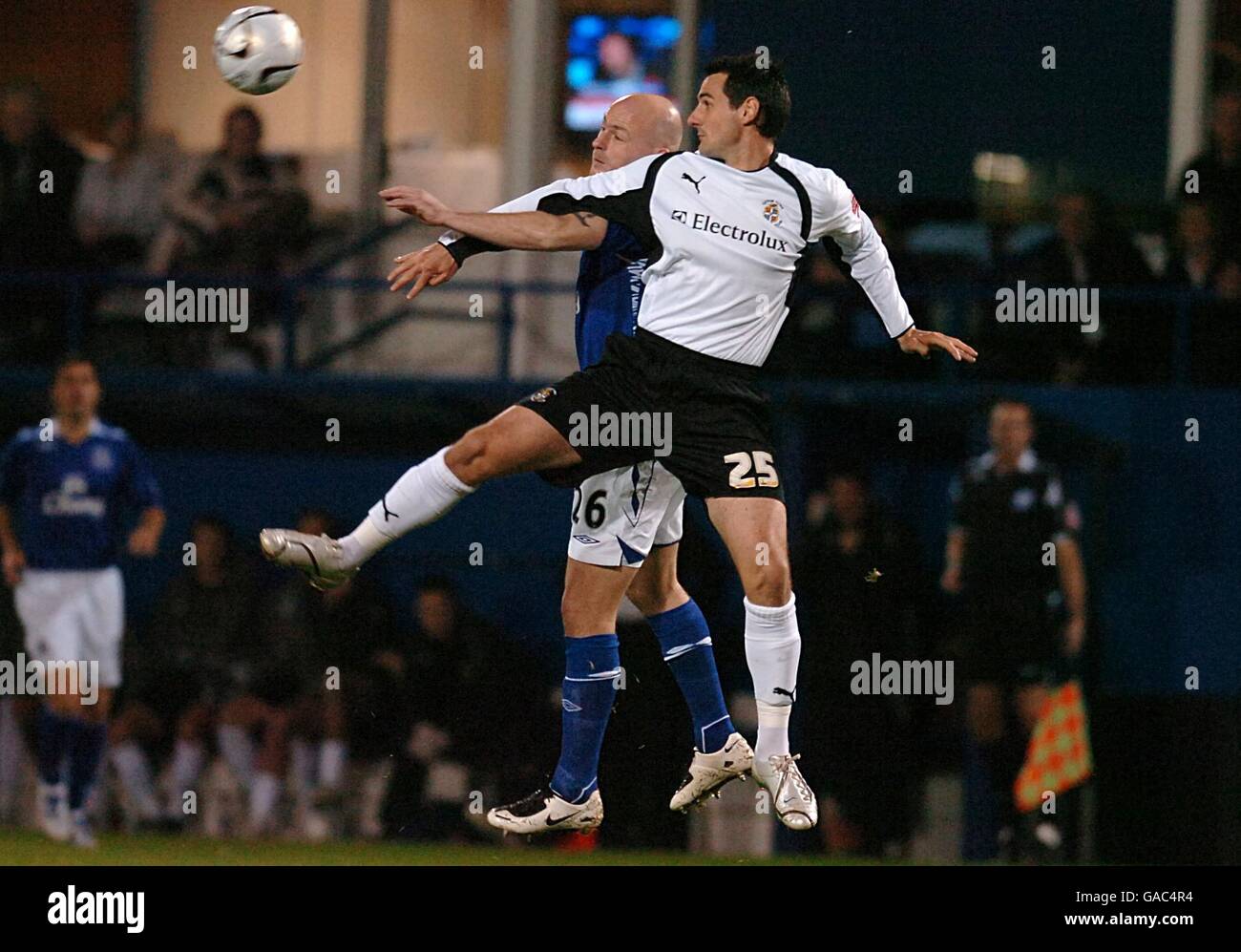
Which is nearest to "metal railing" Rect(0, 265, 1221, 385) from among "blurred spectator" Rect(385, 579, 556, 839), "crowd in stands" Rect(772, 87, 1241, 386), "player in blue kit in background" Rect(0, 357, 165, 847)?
"crowd in stands" Rect(772, 87, 1241, 386)

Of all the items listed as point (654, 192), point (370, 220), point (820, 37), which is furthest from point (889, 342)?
point (654, 192)

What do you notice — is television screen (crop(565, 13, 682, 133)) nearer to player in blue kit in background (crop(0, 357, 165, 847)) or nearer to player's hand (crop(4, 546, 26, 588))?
player in blue kit in background (crop(0, 357, 165, 847))

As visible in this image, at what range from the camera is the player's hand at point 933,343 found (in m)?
6.53

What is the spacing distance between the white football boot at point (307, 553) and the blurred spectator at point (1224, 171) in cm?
582

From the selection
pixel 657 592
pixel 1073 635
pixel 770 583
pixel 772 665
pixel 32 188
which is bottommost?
pixel 1073 635

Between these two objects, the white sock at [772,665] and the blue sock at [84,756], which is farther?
the blue sock at [84,756]

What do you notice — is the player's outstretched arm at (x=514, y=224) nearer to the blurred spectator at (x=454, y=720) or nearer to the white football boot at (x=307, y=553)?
the white football boot at (x=307, y=553)

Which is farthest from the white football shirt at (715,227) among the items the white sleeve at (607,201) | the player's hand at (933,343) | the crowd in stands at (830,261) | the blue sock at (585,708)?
the crowd in stands at (830,261)

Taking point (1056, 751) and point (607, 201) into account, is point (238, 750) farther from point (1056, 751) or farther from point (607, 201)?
point (607, 201)

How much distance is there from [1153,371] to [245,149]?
507cm

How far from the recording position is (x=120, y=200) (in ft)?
39.9

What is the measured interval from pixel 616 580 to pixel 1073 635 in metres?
3.59

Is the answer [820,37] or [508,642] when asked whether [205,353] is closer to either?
[508,642]

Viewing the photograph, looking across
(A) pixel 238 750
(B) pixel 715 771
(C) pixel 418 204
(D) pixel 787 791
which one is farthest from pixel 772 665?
(A) pixel 238 750
